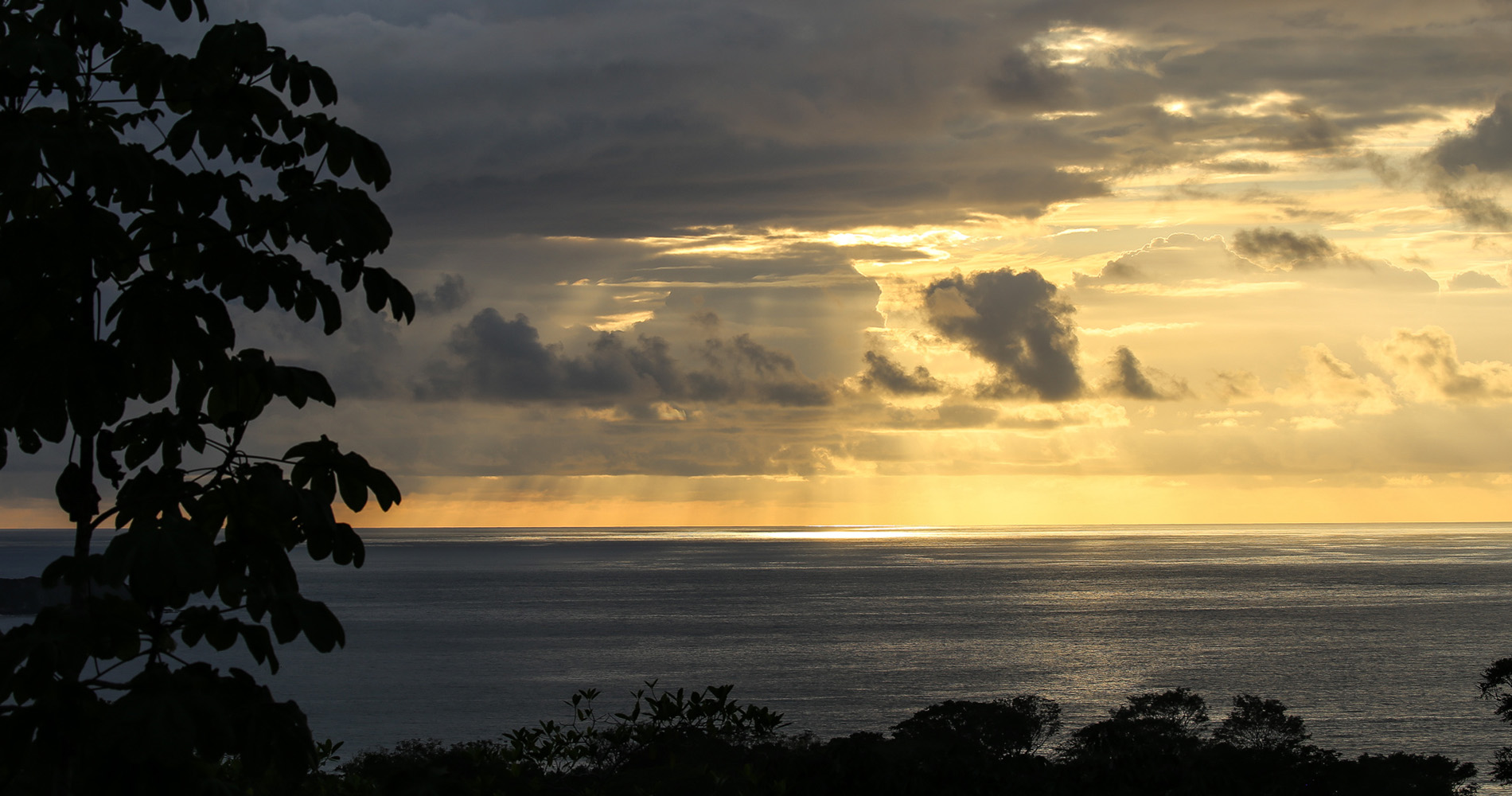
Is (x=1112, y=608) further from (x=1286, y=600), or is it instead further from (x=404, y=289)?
(x=404, y=289)

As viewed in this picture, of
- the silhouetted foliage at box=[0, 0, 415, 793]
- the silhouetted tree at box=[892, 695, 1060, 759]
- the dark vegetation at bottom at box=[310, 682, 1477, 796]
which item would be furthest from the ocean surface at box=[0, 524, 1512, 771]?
the silhouetted foliage at box=[0, 0, 415, 793]

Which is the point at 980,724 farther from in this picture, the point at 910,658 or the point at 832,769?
the point at 910,658

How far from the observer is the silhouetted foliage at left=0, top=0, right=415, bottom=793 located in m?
4.48

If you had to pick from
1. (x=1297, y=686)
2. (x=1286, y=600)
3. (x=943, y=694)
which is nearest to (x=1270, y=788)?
(x=943, y=694)

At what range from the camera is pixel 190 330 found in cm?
503

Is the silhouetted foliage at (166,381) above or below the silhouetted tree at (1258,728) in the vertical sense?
above

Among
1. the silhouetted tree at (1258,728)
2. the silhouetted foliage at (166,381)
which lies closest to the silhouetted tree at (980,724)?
the silhouetted tree at (1258,728)

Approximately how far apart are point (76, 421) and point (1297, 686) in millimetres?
102855

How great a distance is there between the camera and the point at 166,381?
16.8 ft

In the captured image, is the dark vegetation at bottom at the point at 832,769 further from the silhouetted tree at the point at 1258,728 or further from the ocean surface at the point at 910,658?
the ocean surface at the point at 910,658

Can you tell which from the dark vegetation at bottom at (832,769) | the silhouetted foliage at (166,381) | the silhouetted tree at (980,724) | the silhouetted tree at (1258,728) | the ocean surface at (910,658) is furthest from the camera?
the ocean surface at (910,658)

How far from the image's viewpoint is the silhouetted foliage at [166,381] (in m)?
4.48

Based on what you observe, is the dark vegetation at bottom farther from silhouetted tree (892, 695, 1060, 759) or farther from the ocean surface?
the ocean surface

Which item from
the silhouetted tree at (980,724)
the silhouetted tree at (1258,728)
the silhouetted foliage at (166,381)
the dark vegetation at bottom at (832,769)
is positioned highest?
the silhouetted foliage at (166,381)
